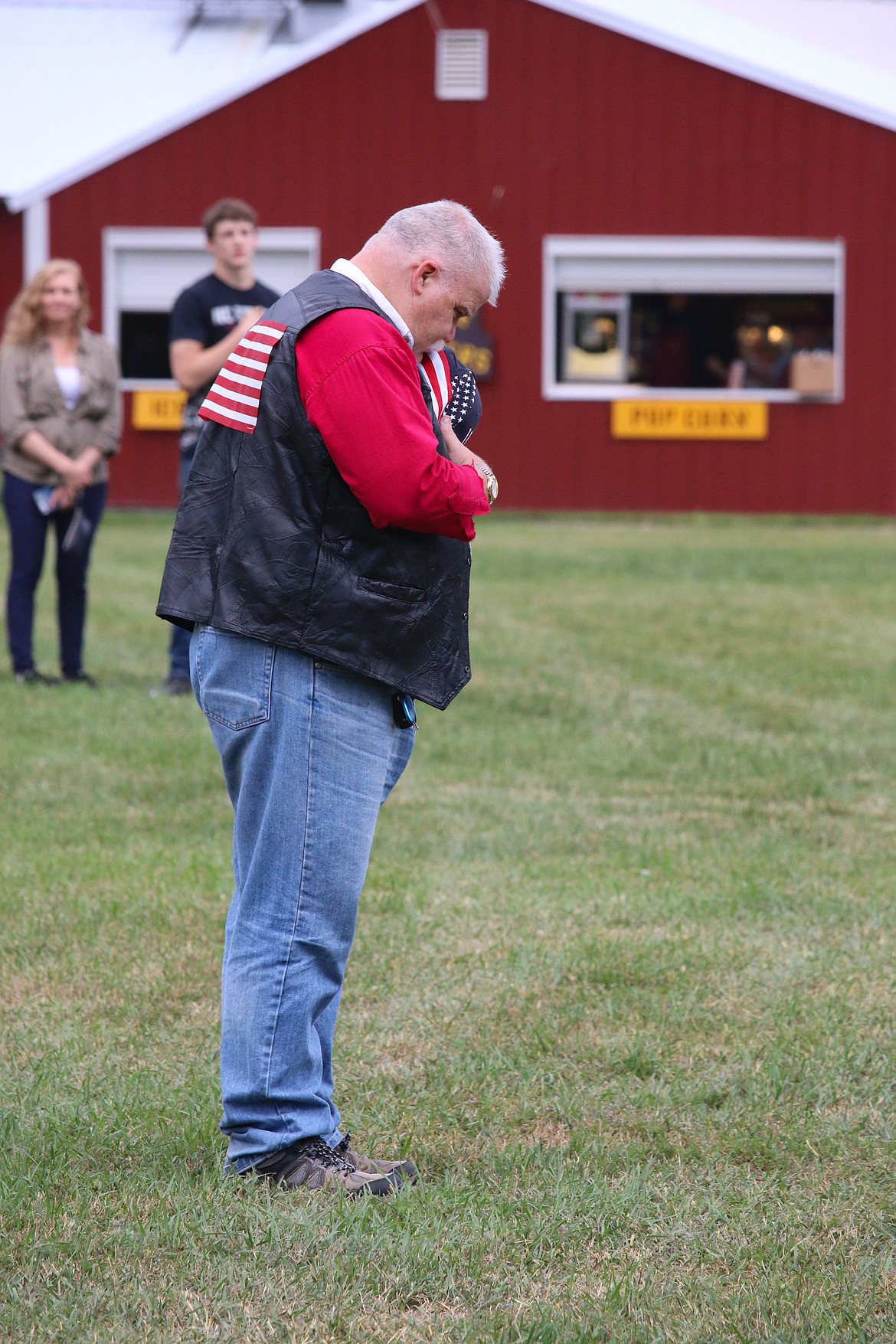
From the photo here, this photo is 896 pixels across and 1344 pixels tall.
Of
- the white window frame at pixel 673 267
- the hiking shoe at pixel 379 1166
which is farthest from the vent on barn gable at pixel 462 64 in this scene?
the hiking shoe at pixel 379 1166

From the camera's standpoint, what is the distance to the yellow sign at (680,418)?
19547mm

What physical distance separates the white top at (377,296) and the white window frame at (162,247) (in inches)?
650

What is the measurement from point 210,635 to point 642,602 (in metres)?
8.64

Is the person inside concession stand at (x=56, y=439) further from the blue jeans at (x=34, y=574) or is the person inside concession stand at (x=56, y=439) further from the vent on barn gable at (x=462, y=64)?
the vent on barn gable at (x=462, y=64)

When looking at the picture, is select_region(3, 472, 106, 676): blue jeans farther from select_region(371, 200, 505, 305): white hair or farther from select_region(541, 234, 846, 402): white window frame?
select_region(541, 234, 846, 402): white window frame

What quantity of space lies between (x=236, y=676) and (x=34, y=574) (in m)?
5.87

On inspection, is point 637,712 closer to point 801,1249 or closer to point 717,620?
point 717,620

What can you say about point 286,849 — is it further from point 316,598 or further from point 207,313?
point 207,313

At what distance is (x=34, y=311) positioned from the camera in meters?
8.45

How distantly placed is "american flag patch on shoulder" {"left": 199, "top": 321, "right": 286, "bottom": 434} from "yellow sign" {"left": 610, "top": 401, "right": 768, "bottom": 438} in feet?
55.3

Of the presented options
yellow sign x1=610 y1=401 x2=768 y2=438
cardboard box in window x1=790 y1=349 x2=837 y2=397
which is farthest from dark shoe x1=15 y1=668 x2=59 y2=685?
cardboard box in window x1=790 y1=349 x2=837 y2=397

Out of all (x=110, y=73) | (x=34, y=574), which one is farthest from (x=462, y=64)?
(x=34, y=574)

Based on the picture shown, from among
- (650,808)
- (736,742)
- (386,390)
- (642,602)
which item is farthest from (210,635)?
(642,602)

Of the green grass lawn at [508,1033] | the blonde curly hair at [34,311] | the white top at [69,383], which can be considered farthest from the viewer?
the white top at [69,383]
